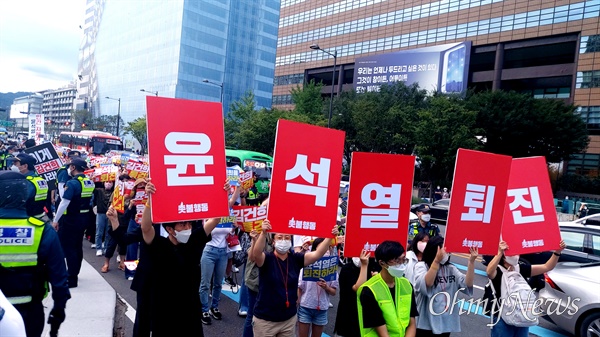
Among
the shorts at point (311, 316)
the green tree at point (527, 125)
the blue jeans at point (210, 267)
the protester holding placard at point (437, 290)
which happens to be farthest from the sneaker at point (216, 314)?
the green tree at point (527, 125)

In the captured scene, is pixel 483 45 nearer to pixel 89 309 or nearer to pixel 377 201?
pixel 377 201

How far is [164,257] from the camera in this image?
12.1ft

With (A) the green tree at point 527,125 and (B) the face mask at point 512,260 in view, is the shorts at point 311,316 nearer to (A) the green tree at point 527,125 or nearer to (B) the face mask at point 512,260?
(B) the face mask at point 512,260

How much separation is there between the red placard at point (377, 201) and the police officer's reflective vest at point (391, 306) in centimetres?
67

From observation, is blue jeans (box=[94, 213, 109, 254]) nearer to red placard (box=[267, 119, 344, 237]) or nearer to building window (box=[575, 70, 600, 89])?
red placard (box=[267, 119, 344, 237])

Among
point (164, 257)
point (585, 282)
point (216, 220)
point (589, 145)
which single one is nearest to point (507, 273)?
point (585, 282)

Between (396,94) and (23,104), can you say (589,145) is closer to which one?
(396,94)

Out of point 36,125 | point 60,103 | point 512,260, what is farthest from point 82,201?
point 60,103

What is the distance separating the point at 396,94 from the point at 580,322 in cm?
3027

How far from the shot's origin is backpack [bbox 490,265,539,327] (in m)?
4.18

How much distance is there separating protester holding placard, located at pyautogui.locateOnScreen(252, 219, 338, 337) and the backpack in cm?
189

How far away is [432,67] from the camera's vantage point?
43625 millimetres

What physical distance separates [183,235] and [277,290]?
946 millimetres

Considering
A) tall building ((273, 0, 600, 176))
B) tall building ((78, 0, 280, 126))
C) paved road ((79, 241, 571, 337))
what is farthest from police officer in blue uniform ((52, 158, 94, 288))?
tall building ((78, 0, 280, 126))
